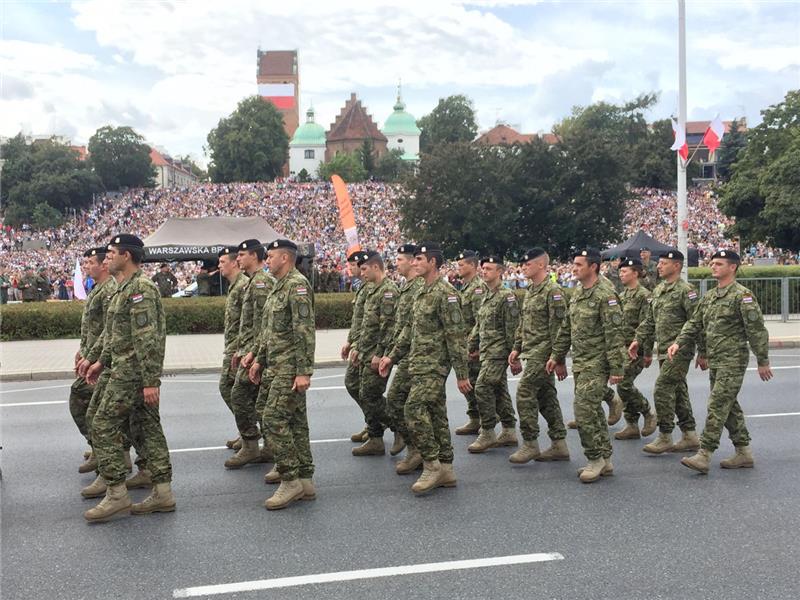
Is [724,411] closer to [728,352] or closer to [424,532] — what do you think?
[728,352]

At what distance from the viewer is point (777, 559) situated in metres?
5.14

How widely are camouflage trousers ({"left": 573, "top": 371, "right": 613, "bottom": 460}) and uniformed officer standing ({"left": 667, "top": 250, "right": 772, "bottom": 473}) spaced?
772 millimetres

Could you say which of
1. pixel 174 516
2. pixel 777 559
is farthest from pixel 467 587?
pixel 174 516

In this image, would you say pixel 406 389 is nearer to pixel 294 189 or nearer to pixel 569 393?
pixel 569 393

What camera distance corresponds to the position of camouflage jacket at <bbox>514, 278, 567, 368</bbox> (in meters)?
7.88

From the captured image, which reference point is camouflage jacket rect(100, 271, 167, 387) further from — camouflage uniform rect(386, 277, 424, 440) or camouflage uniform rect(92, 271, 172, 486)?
camouflage uniform rect(386, 277, 424, 440)

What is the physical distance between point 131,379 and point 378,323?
9.17 feet

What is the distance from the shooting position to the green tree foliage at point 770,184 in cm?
3634

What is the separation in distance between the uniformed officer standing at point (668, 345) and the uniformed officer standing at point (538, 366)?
105 cm

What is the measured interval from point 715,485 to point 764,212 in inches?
1346

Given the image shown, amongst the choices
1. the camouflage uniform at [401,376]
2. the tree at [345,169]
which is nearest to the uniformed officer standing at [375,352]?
the camouflage uniform at [401,376]

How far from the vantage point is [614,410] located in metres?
9.71

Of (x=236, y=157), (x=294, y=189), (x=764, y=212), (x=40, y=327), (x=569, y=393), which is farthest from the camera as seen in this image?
(x=236, y=157)

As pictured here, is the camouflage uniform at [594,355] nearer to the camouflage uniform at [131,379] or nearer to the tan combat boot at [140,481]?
the camouflage uniform at [131,379]
